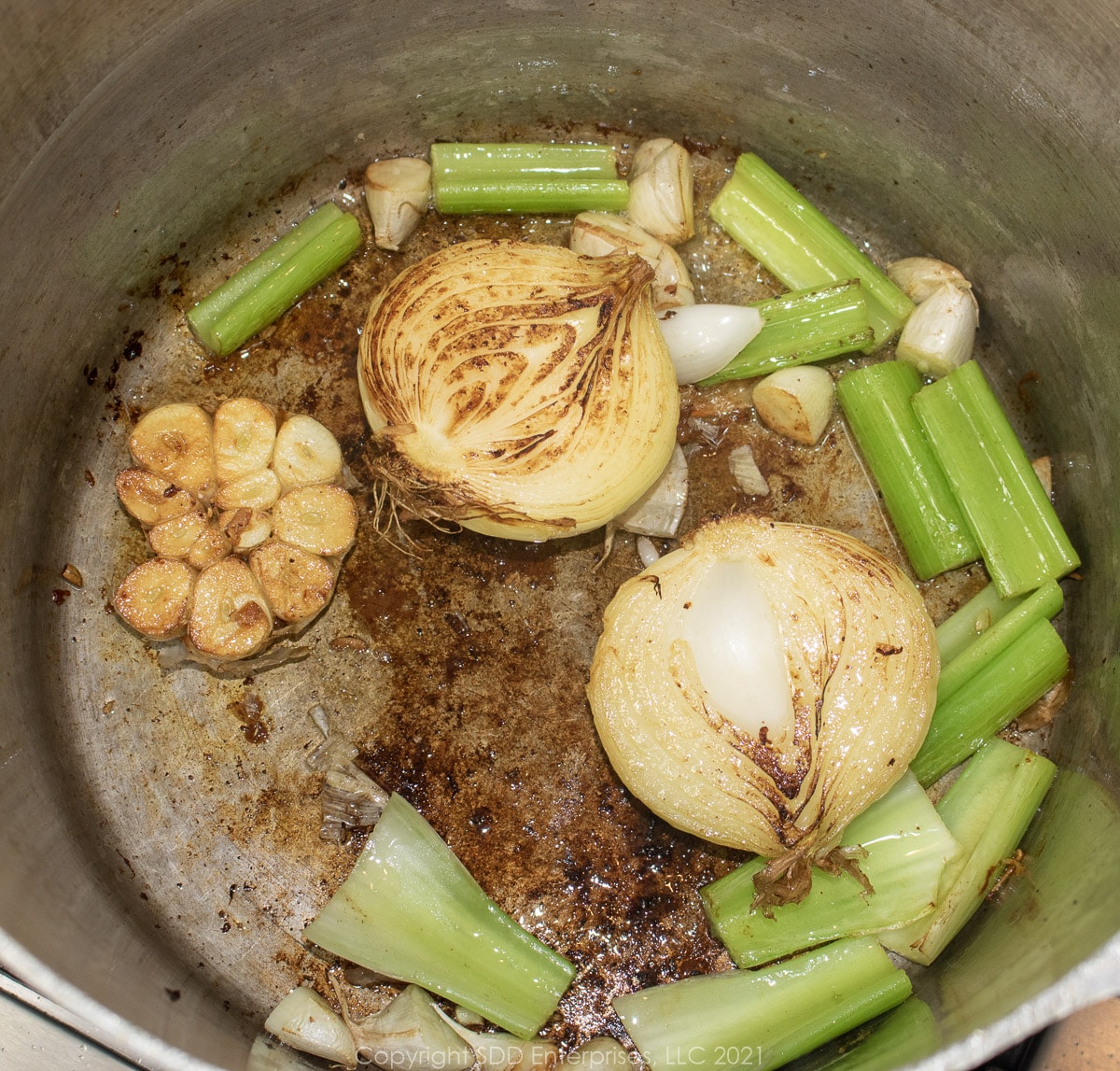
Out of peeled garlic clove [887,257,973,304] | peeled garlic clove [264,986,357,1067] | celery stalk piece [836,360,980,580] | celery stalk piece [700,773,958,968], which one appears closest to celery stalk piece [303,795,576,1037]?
peeled garlic clove [264,986,357,1067]

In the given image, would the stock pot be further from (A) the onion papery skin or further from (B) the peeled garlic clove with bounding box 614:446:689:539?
(B) the peeled garlic clove with bounding box 614:446:689:539

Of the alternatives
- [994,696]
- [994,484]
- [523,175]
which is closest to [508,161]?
[523,175]

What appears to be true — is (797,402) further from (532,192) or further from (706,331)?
(532,192)

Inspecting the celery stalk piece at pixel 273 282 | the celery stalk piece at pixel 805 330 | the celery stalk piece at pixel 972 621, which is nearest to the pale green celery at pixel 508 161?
the celery stalk piece at pixel 273 282

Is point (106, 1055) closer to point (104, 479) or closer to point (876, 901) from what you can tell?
point (104, 479)

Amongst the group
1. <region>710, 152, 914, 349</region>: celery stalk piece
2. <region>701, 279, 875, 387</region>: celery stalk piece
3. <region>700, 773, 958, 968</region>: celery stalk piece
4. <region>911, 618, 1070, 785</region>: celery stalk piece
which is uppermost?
<region>710, 152, 914, 349</region>: celery stalk piece

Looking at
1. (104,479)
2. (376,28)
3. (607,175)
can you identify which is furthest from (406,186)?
(104,479)
